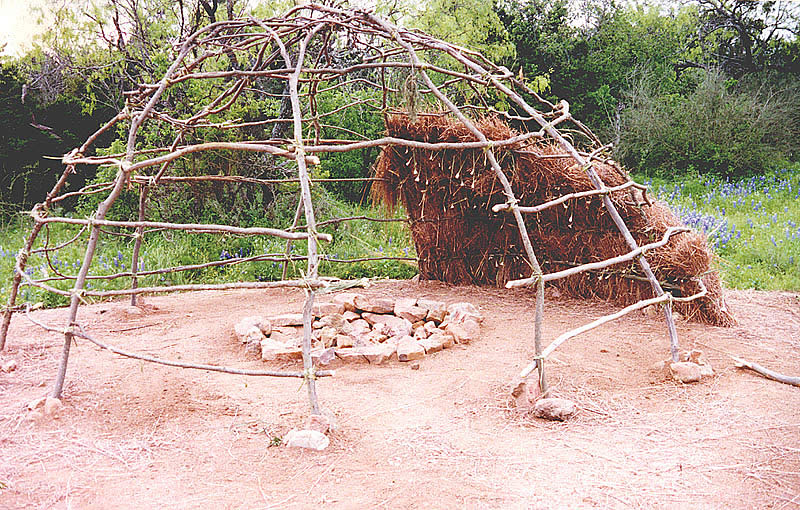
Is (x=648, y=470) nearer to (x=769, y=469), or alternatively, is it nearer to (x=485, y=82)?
(x=769, y=469)

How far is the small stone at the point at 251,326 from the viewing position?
4340 mm

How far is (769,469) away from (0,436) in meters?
3.14

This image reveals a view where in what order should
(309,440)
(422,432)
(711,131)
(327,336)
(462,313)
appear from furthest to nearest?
(711,131), (462,313), (327,336), (422,432), (309,440)

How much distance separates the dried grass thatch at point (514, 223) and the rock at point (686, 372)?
1114mm

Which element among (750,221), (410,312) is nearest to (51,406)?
(410,312)

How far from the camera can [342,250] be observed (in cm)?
754

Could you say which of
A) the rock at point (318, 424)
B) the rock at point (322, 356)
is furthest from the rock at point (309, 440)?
the rock at point (322, 356)

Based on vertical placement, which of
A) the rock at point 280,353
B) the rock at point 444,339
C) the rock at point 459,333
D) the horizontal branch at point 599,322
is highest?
the horizontal branch at point 599,322

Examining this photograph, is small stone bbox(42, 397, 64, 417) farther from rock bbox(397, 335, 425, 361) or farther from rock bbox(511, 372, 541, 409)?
rock bbox(511, 372, 541, 409)

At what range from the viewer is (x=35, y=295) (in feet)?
19.8

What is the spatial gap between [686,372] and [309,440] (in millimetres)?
2034

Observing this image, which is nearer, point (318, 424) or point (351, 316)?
point (318, 424)

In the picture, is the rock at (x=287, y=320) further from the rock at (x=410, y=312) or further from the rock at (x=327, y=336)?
the rock at (x=410, y=312)

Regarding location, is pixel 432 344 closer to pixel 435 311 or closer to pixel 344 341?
pixel 344 341
